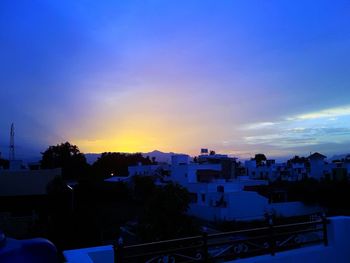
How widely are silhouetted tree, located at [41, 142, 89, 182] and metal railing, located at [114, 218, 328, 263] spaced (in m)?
34.0

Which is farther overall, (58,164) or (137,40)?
(58,164)

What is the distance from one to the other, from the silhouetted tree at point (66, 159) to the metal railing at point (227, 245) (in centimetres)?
3405

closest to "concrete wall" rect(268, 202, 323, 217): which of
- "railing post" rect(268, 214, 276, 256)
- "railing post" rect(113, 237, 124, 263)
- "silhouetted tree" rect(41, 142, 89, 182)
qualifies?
"silhouetted tree" rect(41, 142, 89, 182)

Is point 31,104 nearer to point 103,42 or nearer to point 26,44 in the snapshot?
point 26,44

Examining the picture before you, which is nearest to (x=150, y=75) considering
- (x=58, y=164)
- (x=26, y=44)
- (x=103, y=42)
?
(x=103, y=42)

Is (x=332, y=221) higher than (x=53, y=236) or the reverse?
higher

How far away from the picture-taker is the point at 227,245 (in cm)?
432

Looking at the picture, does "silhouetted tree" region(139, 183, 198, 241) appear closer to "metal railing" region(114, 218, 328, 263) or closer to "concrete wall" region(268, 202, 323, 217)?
"metal railing" region(114, 218, 328, 263)

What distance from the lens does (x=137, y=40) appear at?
34.2 feet

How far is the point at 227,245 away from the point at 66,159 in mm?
39368

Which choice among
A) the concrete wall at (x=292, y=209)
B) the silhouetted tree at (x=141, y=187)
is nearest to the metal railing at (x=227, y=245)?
the concrete wall at (x=292, y=209)

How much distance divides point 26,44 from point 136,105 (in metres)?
7.27

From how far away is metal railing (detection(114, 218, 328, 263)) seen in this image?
150 inches

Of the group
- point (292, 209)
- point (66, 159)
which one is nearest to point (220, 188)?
point (292, 209)
